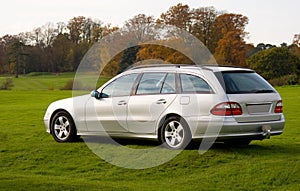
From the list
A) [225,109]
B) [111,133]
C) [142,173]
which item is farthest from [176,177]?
[111,133]

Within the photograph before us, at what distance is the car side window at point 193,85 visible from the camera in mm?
10359

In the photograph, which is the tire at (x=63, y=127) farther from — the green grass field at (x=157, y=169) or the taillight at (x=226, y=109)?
the taillight at (x=226, y=109)

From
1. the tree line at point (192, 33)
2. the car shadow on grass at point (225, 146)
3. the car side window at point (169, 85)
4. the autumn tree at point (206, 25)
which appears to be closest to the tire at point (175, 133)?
the car shadow on grass at point (225, 146)

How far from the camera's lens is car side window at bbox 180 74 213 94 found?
408 inches

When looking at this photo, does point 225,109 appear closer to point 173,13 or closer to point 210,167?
point 210,167

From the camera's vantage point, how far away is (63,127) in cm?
1224

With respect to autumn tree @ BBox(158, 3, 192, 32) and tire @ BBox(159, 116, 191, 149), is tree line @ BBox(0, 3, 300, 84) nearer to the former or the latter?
autumn tree @ BBox(158, 3, 192, 32)

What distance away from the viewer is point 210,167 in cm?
970

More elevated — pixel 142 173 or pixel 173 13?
pixel 173 13

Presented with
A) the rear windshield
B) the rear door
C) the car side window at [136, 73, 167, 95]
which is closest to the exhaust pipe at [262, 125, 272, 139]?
the rear windshield

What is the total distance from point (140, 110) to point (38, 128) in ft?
18.5

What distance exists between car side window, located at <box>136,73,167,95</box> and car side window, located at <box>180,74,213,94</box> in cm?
47

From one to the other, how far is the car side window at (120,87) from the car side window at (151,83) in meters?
0.24

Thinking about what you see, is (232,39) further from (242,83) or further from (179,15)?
(242,83)
